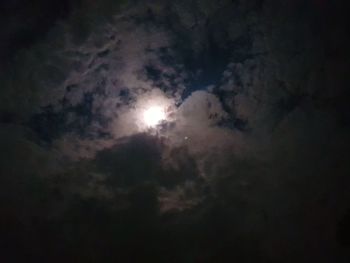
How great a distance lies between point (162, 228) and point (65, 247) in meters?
1.52

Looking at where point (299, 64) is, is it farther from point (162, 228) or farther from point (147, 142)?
point (162, 228)

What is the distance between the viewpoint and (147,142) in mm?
5273

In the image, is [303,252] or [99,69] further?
[303,252]

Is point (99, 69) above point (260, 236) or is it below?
above

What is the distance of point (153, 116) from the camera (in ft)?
17.0

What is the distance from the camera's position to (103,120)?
517 centimetres

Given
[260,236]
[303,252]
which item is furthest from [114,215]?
[303,252]

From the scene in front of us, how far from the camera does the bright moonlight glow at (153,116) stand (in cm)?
516

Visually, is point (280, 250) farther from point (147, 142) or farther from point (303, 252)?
point (147, 142)

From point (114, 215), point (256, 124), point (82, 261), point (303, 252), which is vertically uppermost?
point (256, 124)

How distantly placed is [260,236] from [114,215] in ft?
7.42

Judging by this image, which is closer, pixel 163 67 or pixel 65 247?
pixel 163 67

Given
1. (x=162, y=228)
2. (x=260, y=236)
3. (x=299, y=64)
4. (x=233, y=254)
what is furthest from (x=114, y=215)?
(x=299, y=64)

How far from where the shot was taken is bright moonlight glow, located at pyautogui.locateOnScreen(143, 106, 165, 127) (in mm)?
5164
